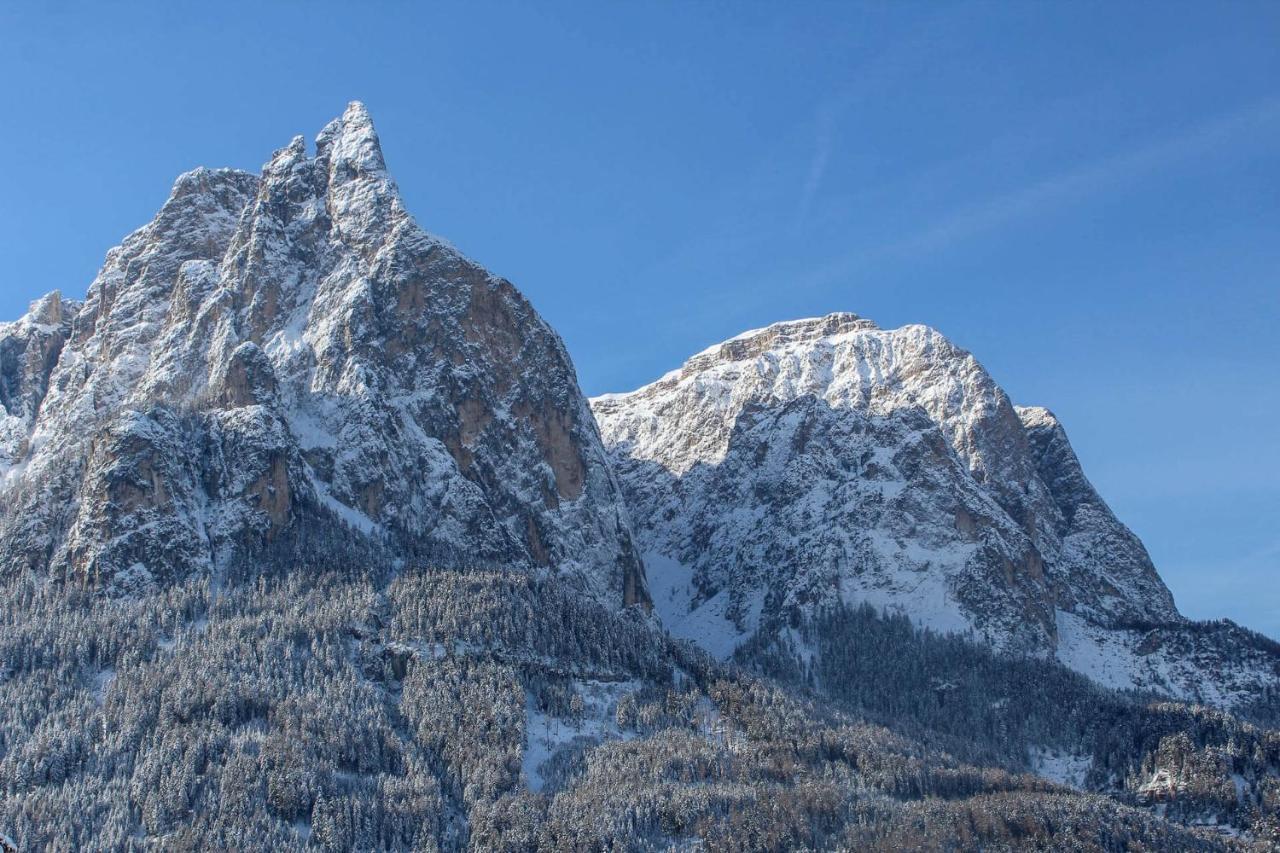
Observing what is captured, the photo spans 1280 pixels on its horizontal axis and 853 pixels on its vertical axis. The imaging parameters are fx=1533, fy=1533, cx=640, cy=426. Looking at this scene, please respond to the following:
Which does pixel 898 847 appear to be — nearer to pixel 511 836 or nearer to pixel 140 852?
pixel 511 836

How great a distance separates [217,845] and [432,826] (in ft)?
89.9

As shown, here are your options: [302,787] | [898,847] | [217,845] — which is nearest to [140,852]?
[217,845]

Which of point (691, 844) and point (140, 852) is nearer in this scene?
point (140, 852)

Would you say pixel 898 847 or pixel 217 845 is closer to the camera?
pixel 217 845

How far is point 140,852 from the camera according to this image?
7298 inches

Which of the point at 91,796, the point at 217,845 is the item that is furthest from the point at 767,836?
the point at 91,796

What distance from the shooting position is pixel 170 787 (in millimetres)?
196750

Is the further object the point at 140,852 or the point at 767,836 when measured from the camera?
the point at 767,836

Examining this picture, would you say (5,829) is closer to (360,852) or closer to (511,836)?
(360,852)

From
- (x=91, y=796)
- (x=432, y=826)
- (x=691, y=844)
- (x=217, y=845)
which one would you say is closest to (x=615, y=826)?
(x=691, y=844)

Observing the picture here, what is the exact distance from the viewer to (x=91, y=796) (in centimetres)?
19675

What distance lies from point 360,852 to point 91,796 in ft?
118

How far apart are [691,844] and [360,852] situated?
42088mm

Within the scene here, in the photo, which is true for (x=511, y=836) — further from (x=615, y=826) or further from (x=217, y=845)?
(x=217, y=845)
